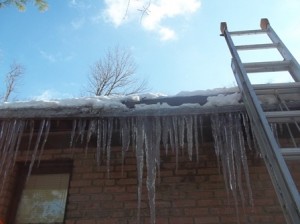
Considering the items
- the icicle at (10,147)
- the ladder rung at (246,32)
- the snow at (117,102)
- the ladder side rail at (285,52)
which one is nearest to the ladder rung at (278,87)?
the ladder side rail at (285,52)

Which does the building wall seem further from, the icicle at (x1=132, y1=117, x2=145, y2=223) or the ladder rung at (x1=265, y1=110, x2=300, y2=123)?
the ladder rung at (x1=265, y1=110, x2=300, y2=123)

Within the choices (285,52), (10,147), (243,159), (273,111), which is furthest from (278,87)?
(10,147)

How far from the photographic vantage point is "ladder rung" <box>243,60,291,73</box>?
9.41 feet

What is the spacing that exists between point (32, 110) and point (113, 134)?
0.86m

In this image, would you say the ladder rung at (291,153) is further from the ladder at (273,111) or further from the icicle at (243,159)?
the icicle at (243,159)

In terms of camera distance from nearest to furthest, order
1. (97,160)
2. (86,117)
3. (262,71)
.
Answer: (262,71) < (86,117) < (97,160)

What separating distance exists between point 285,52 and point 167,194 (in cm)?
186

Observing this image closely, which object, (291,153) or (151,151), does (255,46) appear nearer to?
(151,151)

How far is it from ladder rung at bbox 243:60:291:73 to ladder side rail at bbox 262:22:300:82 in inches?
2.4

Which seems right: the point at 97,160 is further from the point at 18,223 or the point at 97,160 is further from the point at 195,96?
the point at 195,96

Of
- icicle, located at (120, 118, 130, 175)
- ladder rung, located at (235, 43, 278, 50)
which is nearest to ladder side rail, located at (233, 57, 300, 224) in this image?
ladder rung, located at (235, 43, 278, 50)

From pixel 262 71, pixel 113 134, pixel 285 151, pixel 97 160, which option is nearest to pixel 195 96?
pixel 262 71

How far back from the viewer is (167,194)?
346cm

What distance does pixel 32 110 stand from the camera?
10.3 ft
